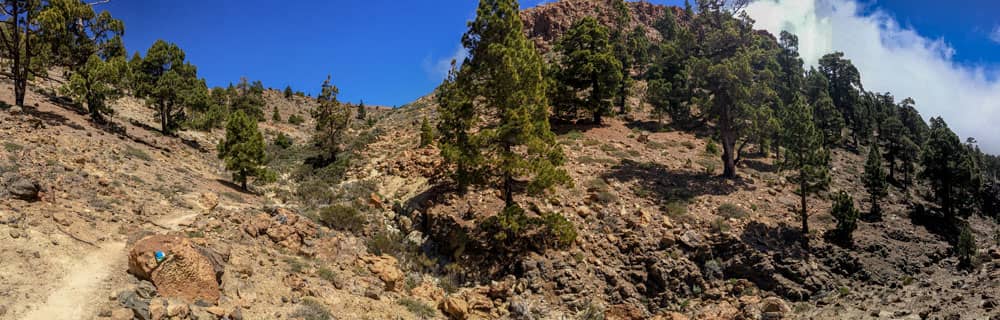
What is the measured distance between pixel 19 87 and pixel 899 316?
42.4 meters

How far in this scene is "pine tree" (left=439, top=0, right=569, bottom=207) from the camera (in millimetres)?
20734

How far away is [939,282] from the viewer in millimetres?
18297

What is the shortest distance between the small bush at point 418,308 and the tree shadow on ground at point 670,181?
1301cm

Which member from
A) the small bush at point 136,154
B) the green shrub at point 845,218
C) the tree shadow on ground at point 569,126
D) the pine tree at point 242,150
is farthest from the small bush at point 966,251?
the small bush at point 136,154

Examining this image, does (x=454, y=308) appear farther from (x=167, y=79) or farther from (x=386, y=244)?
(x=167, y=79)

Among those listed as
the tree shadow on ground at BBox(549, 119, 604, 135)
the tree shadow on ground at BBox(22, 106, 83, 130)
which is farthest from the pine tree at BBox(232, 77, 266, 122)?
the tree shadow on ground at BBox(549, 119, 604, 135)

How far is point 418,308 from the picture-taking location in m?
16.6

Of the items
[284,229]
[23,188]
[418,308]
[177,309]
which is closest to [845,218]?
[418,308]

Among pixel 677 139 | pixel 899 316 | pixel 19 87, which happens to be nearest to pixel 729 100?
pixel 677 139

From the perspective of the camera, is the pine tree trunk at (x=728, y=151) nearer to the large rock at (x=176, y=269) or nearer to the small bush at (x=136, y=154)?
the large rock at (x=176, y=269)

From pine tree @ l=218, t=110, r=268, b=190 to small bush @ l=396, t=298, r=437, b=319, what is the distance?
14778mm

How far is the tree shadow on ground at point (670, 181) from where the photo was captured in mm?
25078

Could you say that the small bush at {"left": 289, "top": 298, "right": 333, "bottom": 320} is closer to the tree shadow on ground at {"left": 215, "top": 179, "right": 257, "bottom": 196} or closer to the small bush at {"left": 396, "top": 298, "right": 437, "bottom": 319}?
the small bush at {"left": 396, "top": 298, "right": 437, "bottom": 319}

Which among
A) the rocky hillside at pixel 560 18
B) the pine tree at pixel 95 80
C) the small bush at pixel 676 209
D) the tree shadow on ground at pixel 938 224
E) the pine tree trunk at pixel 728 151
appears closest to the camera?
the small bush at pixel 676 209
